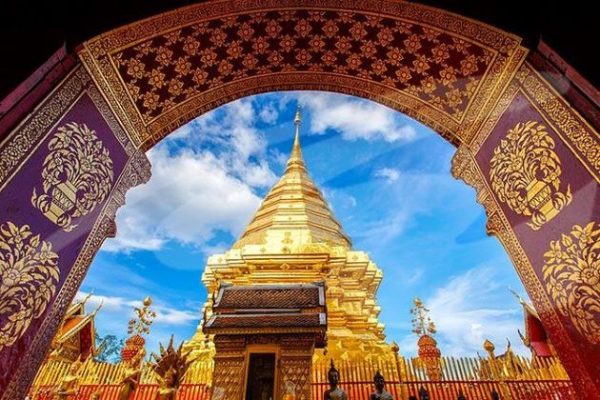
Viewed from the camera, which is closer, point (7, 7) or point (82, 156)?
point (7, 7)

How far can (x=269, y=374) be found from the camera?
19.3ft

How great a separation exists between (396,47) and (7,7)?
4496 mm

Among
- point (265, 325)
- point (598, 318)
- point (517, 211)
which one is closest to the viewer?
point (598, 318)

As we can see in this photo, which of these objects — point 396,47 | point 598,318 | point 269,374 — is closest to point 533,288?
point 598,318

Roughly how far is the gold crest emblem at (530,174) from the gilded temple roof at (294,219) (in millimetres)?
9388

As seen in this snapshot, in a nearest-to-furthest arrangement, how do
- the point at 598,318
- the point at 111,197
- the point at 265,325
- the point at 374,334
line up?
1. the point at 598,318
2. the point at 111,197
3. the point at 265,325
4. the point at 374,334

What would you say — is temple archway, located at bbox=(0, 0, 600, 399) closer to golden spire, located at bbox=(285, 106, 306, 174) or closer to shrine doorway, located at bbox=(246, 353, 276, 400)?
shrine doorway, located at bbox=(246, 353, 276, 400)

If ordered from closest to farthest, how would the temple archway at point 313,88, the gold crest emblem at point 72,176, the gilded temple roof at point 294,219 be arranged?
the temple archway at point 313,88 → the gold crest emblem at point 72,176 → the gilded temple roof at point 294,219

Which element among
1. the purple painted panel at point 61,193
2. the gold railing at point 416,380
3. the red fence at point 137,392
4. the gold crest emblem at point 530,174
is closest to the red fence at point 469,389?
the gold railing at point 416,380

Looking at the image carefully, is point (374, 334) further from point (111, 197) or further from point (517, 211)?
point (111, 197)

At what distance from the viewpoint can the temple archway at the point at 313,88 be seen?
326 centimetres

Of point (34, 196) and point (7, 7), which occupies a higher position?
point (7, 7)

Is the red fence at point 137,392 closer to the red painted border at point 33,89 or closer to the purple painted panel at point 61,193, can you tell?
the purple painted panel at point 61,193

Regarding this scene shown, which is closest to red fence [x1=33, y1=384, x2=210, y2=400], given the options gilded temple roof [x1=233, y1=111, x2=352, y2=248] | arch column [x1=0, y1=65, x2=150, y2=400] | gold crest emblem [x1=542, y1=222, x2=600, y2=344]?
arch column [x1=0, y1=65, x2=150, y2=400]
